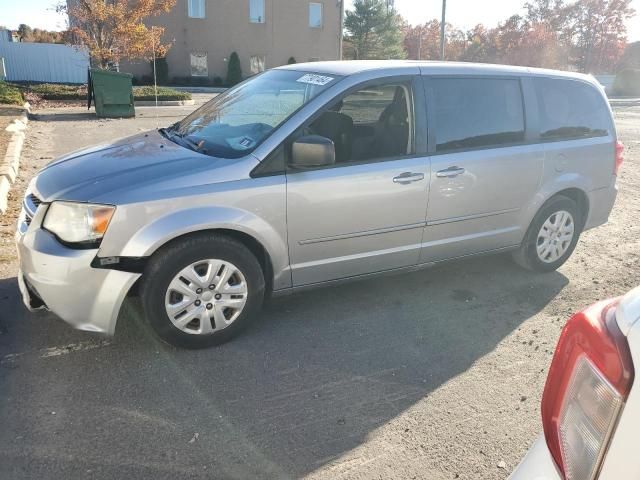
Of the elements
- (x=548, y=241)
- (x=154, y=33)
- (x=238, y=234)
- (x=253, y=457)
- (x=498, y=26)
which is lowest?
(x=253, y=457)

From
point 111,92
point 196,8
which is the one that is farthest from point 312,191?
point 196,8

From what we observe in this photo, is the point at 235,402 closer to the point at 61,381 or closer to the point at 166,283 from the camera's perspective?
the point at 166,283

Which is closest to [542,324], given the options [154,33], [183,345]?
[183,345]

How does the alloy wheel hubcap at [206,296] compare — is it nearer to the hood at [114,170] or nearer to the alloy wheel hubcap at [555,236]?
the hood at [114,170]

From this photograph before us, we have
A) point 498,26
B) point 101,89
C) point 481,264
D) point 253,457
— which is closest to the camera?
point 253,457

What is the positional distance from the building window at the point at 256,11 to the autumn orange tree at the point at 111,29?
1176cm

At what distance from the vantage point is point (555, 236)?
4957 millimetres

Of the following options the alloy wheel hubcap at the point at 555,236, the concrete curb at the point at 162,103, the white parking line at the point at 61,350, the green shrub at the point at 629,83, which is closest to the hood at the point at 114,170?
the white parking line at the point at 61,350

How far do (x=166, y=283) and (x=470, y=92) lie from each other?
273cm

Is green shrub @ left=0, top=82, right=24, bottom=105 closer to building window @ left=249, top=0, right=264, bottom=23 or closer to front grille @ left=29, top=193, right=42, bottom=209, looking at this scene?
front grille @ left=29, top=193, right=42, bottom=209

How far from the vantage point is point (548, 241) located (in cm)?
494

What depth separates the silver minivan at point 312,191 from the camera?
3.21 metres

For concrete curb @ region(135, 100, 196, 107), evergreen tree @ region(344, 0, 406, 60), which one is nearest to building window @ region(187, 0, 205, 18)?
concrete curb @ region(135, 100, 196, 107)

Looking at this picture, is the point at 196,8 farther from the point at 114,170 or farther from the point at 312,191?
the point at 312,191
